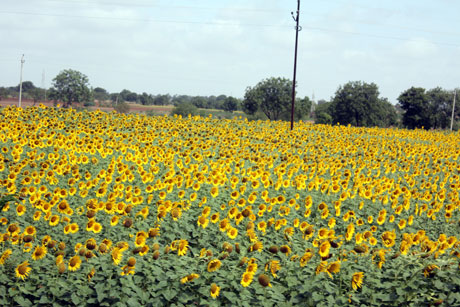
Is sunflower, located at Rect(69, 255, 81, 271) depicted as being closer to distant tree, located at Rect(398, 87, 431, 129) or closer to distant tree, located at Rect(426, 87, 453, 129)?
distant tree, located at Rect(398, 87, 431, 129)

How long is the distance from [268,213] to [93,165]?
14.6 ft

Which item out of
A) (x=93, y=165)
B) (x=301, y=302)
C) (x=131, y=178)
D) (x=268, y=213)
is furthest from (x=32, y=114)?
(x=301, y=302)

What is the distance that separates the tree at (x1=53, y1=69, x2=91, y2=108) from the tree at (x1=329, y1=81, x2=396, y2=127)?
108 feet

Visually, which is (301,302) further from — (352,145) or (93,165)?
(352,145)

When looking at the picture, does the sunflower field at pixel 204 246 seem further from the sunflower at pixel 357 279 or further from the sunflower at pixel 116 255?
the sunflower at pixel 357 279

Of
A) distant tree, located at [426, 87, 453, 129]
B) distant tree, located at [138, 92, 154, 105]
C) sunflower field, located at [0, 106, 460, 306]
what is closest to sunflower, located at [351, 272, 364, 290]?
sunflower field, located at [0, 106, 460, 306]

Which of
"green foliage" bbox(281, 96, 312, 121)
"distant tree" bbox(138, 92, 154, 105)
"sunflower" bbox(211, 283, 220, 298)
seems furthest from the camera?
"distant tree" bbox(138, 92, 154, 105)

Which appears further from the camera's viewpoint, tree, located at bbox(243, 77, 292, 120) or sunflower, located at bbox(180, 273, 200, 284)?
tree, located at bbox(243, 77, 292, 120)

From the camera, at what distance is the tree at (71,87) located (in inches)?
2359

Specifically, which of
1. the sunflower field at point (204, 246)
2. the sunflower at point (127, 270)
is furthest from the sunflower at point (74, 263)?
the sunflower at point (127, 270)

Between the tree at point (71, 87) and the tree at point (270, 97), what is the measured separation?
25.9 meters

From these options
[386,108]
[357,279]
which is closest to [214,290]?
[357,279]

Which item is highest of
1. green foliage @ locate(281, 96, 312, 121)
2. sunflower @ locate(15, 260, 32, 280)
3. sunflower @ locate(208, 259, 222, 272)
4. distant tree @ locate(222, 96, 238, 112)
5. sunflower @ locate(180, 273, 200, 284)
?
distant tree @ locate(222, 96, 238, 112)

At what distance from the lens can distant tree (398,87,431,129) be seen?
53531mm
